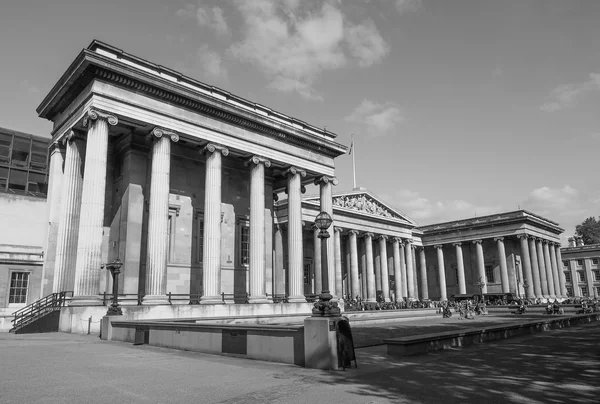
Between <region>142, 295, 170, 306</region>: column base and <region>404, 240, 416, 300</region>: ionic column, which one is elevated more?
<region>404, 240, 416, 300</region>: ionic column

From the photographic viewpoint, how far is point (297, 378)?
33.4 feet

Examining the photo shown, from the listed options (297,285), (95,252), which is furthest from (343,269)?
(95,252)

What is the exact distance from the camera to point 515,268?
7356 cm

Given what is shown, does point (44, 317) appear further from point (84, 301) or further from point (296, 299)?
point (296, 299)

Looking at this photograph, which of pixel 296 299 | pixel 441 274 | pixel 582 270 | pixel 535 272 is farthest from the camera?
pixel 582 270

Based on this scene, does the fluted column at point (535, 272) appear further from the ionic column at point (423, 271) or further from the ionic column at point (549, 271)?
the ionic column at point (423, 271)

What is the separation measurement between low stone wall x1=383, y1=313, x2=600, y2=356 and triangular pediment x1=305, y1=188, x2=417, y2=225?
36.2 meters

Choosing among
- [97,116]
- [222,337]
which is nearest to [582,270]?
[97,116]

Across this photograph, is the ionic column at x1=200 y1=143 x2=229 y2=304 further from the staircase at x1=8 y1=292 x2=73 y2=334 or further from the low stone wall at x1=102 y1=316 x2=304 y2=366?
the low stone wall at x1=102 y1=316 x2=304 y2=366

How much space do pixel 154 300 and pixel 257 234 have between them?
8.94m

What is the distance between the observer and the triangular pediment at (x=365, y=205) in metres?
59.4

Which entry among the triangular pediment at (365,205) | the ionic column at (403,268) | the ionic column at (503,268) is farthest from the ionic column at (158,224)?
the ionic column at (503,268)

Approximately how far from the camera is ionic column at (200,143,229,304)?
28.3m

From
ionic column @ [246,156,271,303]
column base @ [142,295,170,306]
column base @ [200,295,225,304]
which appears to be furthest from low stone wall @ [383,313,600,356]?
ionic column @ [246,156,271,303]
